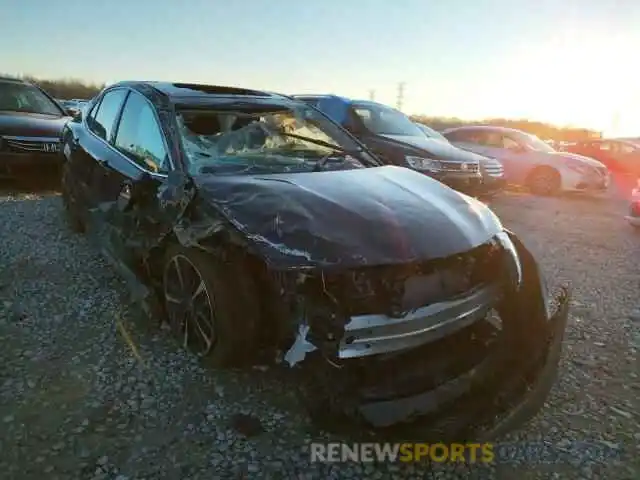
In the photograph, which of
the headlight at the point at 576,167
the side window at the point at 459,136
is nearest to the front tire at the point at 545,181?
the headlight at the point at 576,167

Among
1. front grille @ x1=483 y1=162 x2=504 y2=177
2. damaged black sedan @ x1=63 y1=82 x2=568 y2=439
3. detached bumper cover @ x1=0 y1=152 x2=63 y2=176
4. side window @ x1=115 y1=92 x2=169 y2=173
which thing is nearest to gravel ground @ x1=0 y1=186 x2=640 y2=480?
damaged black sedan @ x1=63 y1=82 x2=568 y2=439

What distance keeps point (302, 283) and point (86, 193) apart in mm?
3034

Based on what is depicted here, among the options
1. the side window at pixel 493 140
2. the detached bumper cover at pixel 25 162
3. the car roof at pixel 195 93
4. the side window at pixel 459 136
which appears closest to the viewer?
the car roof at pixel 195 93

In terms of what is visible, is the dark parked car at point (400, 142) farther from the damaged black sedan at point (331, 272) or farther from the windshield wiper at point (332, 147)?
the damaged black sedan at point (331, 272)

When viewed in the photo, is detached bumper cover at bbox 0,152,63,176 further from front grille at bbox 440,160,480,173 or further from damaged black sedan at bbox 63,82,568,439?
front grille at bbox 440,160,480,173

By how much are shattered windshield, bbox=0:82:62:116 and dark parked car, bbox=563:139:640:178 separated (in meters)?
14.5

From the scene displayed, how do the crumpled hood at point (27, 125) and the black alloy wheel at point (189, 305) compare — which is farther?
the crumpled hood at point (27, 125)

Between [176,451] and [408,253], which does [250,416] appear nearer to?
[176,451]

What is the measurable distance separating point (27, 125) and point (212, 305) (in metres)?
5.85

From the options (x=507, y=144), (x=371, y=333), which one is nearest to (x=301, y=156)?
(x=371, y=333)

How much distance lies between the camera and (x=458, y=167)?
819 cm

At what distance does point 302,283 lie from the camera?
96.6 inches

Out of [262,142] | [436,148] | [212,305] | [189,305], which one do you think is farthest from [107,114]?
[436,148]

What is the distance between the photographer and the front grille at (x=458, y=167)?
26.5ft
